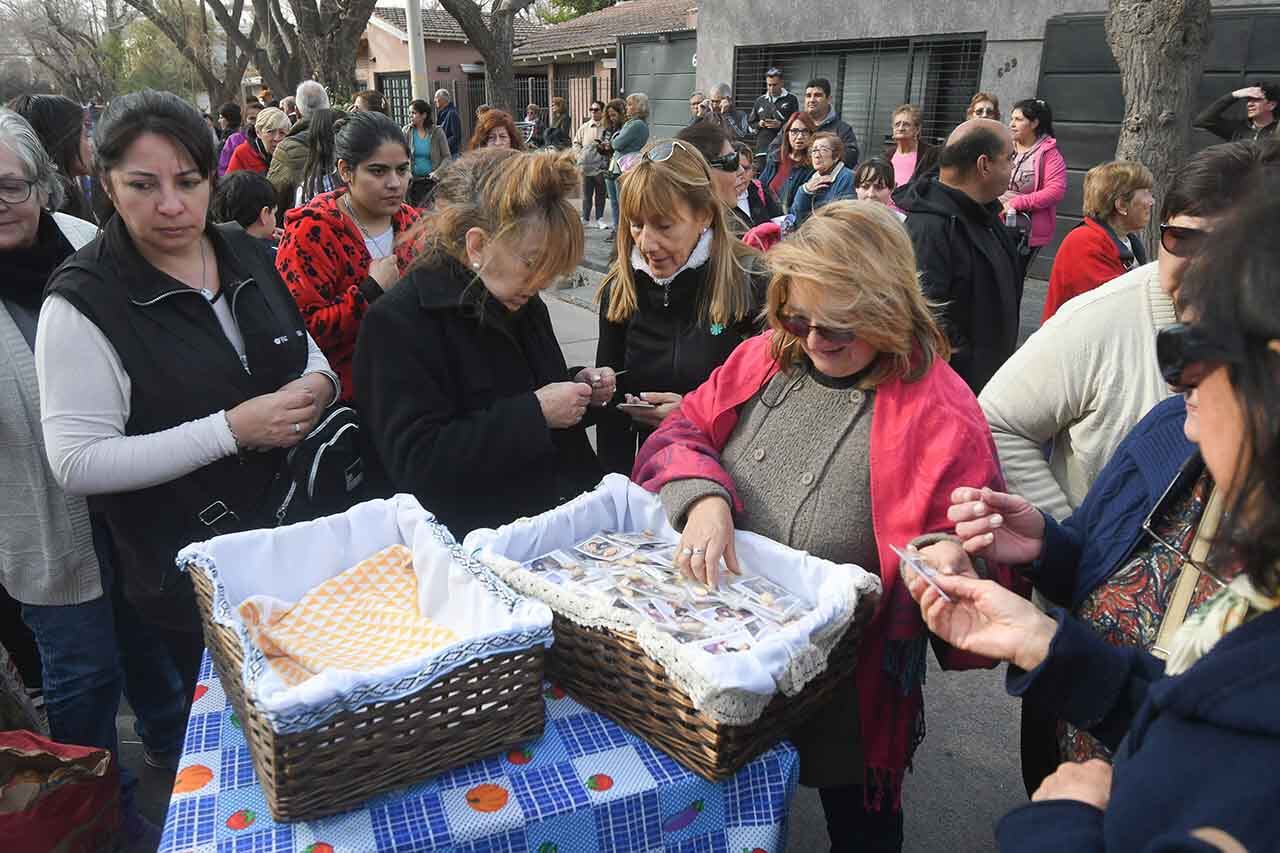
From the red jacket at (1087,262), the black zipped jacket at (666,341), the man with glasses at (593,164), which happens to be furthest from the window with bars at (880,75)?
the black zipped jacket at (666,341)

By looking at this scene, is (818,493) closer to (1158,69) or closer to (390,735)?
(390,735)

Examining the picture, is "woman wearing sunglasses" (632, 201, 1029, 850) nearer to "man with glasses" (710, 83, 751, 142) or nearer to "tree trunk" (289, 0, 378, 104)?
"man with glasses" (710, 83, 751, 142)

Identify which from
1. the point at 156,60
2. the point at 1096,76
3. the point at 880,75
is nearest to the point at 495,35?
the point at 880,75

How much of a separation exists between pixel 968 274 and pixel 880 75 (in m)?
9.40

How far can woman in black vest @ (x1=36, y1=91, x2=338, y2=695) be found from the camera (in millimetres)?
1767

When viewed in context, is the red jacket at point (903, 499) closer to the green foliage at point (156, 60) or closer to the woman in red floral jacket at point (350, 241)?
the woman in red floral jacket at point (350, 241)

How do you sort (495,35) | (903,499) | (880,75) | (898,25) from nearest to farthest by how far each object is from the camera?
(903,499) < (898,25) < (880,75) < (495,35)

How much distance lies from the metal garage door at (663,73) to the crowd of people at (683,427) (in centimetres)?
1497

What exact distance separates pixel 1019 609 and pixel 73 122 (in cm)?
357

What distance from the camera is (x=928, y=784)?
9.03ft

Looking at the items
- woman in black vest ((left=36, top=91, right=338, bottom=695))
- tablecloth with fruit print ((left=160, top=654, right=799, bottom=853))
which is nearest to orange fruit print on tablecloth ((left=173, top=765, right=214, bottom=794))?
tablecloth with fruit print ((left=160, top=654, right=799, bottom=853))

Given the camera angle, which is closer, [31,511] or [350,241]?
[31,511]

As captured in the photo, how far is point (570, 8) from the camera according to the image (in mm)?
33156

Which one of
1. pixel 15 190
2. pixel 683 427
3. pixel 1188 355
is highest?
pixel 15 190
